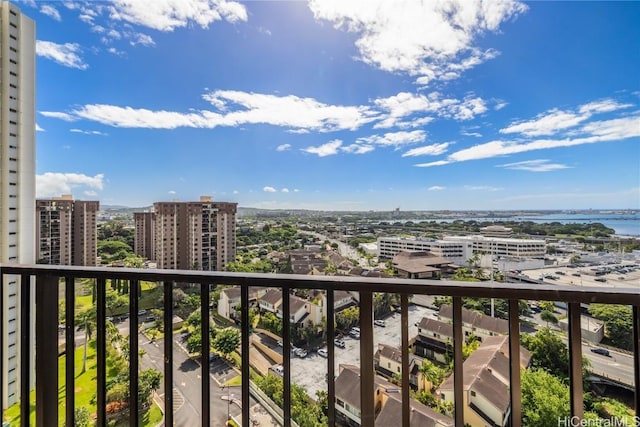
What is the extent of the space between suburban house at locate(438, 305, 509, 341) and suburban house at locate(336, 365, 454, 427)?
307 millimetres

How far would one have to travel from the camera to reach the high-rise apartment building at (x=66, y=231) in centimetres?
267

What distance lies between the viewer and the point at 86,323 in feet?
3.92

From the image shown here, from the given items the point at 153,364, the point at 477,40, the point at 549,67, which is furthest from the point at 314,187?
the point at 153,364

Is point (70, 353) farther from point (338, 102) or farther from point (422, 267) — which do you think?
point (338, 102)

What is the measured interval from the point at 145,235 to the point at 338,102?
5.55 m

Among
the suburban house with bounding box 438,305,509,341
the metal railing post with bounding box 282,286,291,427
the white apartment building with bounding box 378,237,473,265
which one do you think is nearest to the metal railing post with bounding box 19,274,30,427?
the metal railing post with bounding box 282,286,291,427

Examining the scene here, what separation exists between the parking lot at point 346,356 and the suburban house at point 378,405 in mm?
47

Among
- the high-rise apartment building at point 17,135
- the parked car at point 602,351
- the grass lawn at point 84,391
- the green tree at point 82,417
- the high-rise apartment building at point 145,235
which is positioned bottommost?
the green tree at point 82,417

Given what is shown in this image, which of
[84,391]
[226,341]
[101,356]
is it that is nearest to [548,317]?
[226,341]

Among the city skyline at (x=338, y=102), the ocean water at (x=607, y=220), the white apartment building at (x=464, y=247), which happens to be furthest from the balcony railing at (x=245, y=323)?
the city skyline at (x=338, y=102)

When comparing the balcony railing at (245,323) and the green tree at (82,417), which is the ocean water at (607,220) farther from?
the green tree at (82,417)

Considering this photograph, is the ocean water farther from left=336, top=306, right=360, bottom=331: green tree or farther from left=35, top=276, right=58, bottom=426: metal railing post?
left=35, top=276, right=58, bottom=426: metal railing post

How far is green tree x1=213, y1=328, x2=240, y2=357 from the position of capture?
109 cm

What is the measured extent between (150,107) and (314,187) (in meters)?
4.67
